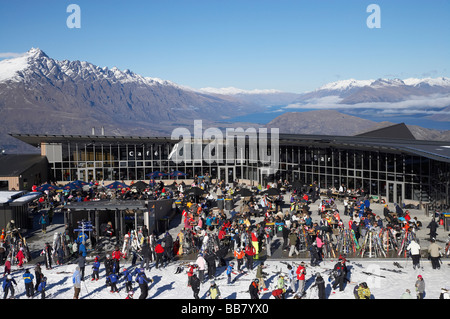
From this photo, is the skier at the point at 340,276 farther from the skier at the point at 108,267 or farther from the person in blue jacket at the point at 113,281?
the skier at the point at 108,267

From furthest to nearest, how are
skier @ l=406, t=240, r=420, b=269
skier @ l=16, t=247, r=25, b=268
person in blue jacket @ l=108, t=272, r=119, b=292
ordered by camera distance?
1. skier @ l=16, t=247, r=25, b=268
2. skier @ l=406, t=240, r=420, b=269
3. person in blue jacket @ l=108, t=272, r=119, b=292

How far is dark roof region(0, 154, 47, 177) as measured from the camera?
3753 centimetres

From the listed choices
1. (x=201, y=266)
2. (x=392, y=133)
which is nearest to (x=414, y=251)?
(x=201, y=266)

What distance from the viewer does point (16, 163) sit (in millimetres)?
40469

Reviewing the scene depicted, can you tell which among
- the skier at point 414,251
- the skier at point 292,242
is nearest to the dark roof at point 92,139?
the skier at point 292,242

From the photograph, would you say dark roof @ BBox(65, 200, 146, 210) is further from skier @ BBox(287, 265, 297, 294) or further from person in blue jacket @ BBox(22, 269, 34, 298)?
skier @ BBox(287, 265, 297, 294)

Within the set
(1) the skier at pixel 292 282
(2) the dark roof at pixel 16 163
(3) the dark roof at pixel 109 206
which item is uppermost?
(2) the dark roof at pixel 16 163

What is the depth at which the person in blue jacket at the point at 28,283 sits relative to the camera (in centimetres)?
1588

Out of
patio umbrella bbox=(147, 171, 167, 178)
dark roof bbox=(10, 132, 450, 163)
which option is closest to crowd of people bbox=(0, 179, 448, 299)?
dark roof bbox=(10, 132, 450, 163)

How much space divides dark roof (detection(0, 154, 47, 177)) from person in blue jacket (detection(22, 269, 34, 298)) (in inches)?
904

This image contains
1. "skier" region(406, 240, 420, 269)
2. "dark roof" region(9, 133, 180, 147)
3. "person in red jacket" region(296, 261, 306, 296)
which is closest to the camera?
"person in red jacket" region(296, 261, 306, 296)

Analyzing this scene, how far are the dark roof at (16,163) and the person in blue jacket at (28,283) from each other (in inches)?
904

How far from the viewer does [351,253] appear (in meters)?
20.7
